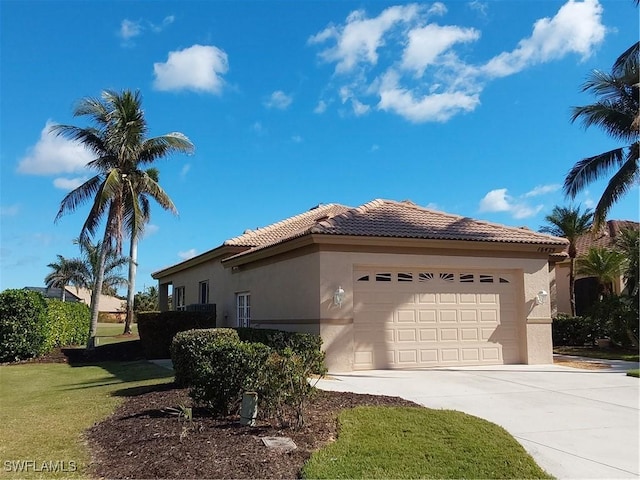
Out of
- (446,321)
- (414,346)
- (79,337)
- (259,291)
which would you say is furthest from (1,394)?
(79,337)

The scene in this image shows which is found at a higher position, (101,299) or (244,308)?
(101,299)

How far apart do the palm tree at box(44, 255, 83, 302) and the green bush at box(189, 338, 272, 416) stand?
52677 mm

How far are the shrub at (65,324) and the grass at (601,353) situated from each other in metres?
19.1

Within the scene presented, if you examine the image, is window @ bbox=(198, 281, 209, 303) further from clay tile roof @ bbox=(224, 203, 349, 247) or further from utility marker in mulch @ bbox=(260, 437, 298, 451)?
utility marker in mulch @ bbox=(260, 437, 298, 451)

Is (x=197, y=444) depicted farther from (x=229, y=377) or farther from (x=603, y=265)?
(x=603, y=265)

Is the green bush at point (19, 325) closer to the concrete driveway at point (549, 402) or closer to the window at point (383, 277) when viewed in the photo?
the concrete driveway at point (549, 402)

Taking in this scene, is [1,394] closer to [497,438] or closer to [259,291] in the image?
[259,291]

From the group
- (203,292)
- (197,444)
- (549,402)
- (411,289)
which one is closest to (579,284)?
(411,289)

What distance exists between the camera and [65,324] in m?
23.2

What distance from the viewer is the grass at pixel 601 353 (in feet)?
58.6

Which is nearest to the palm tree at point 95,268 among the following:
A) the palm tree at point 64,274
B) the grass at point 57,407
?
the palm tree at point 64,274

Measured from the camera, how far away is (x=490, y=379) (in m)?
11.5

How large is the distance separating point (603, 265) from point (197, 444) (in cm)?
2337

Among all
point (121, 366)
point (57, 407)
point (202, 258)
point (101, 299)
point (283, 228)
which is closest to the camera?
point (57, 407)
